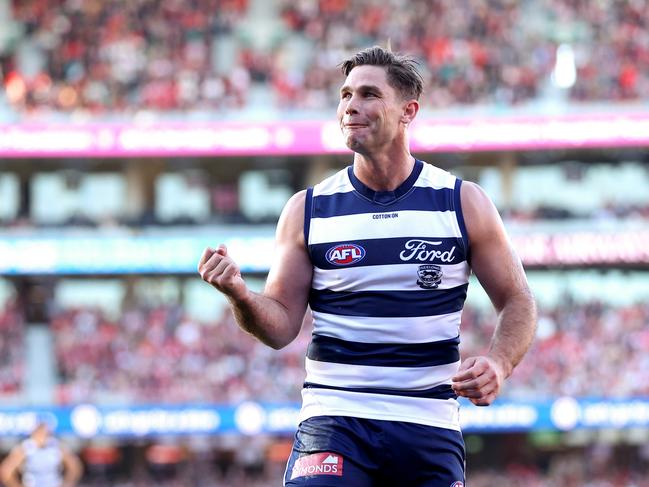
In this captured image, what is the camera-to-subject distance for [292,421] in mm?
23000

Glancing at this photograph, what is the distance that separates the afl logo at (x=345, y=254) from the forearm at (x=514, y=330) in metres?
0.58

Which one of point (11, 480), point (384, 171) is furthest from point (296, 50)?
point (384, 171)

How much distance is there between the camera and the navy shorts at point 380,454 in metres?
4.27

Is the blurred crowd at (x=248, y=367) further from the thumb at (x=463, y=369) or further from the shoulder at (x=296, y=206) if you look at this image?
the thumb at (x=463, y=369)

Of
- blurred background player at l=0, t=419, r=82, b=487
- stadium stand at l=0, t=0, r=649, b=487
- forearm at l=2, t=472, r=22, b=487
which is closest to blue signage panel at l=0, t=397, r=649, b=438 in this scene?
stadium stand at l=0, t=0, r=649, b=487

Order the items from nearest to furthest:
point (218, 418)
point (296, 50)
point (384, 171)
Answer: point (384, 171) → point (218, 418) → point (296, 50)

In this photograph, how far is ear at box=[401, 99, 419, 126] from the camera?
4.65 metres

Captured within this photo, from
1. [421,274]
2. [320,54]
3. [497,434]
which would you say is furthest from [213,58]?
[421,274]

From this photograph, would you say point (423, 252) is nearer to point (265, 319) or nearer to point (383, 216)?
point (383, 216)

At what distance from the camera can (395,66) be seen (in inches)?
182

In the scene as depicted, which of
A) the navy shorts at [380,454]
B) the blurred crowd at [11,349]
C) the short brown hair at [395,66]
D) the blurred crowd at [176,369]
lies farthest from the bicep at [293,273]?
the blurred crowd at [11,349]

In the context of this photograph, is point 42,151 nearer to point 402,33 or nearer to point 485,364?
point 402,33

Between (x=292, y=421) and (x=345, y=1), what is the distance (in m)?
10.2

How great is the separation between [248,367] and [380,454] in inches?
761
